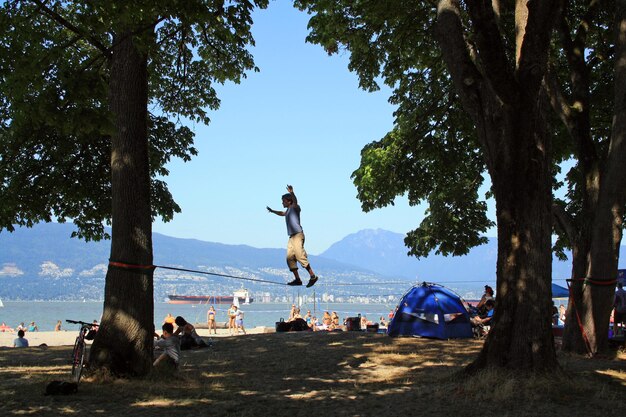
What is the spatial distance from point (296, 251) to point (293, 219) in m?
0.66

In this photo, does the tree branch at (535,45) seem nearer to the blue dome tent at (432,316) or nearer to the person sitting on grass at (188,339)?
the blue dome tent at (432,316)

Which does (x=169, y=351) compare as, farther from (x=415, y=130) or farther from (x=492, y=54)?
(x=415, y=130)

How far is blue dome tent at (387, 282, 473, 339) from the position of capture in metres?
16.2

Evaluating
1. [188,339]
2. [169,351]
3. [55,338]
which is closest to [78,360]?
[169,351]

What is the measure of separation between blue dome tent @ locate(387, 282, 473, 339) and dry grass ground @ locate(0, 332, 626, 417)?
134 inches

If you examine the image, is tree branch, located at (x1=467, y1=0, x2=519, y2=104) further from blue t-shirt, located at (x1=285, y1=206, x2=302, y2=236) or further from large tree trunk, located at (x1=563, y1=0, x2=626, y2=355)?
blue t-shirt, located at (x1=285, y1=206, x2=302, y2=236)

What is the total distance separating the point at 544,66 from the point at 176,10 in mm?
5303

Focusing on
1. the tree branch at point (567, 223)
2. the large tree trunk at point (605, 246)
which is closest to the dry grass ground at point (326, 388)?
the large tree trunk at point (605, 246)

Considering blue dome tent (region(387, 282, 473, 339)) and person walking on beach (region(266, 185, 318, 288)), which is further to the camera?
blue dome tent (region(387, 282, 473, 339))

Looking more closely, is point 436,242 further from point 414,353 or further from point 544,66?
point 544,66

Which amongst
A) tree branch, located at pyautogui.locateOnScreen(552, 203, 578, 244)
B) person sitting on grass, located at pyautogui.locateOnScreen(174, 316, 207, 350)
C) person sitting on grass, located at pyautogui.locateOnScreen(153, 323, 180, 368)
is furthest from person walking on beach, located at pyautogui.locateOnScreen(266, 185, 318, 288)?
tree branch, located at pyautogui.locateOnScreen(552, 203, 578, 244)

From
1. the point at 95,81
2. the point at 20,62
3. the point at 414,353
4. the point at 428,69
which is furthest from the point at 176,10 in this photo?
the point at 428,69

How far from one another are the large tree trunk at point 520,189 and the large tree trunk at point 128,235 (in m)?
5.10

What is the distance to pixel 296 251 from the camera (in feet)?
41.7
